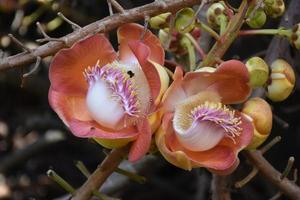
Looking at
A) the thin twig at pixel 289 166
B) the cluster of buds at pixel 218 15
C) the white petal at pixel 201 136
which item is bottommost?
the thin twig at pixel 289 166

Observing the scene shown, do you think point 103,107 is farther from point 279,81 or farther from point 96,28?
point 279,81

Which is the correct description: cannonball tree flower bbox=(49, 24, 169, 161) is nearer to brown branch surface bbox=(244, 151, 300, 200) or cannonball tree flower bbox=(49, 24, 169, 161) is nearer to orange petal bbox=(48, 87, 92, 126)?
orange petal bbox=(48, 87, 92, 126)

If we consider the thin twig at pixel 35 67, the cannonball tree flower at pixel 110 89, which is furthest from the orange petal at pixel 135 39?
→ the thin twig at pixel 35 67

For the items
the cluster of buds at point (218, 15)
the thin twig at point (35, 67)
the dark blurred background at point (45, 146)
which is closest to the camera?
the thin twig at point (35, 67)

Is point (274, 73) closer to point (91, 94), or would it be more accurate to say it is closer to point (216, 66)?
point (216, 66)

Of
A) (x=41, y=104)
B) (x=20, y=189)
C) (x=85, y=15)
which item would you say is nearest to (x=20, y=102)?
(x=41, y=104)

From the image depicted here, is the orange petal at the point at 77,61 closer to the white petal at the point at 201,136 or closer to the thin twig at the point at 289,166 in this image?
the white petal at the point at 201,136

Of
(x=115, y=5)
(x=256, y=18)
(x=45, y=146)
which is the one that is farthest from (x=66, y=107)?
(x=45, y=146)
